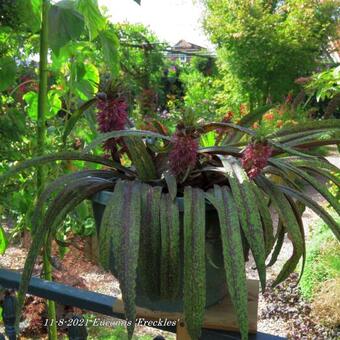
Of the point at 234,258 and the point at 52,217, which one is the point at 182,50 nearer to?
the point at 52,217

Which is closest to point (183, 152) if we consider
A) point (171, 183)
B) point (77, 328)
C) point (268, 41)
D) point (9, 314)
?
point (171, 183)

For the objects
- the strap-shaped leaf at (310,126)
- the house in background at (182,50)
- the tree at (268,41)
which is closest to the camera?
the strap-shaped leaf at (310,126)

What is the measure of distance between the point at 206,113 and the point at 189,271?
7213mm

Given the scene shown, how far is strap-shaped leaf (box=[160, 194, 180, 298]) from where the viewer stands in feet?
2.07

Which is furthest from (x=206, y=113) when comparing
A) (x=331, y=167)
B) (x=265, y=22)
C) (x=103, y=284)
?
(x=331, y=167)

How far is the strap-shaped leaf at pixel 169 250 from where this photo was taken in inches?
24.8

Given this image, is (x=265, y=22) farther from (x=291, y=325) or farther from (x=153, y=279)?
(x=153, y=279)

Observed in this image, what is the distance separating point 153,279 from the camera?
26.0 inches

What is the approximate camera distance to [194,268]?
0.59 meters

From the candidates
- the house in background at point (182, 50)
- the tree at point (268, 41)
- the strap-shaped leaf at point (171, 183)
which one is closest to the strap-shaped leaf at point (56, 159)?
the strap-shaped leaf at point (171, 183)

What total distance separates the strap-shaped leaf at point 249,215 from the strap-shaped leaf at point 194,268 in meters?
0.05

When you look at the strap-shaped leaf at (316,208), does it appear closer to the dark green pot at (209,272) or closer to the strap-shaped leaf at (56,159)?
the dark green pot at (209,272)

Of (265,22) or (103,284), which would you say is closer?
(103,284)

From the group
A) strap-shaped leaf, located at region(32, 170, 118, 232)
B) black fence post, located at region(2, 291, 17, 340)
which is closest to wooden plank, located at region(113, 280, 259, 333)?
strap-shaped leaf, located at region(32, 170, 118, 232)
